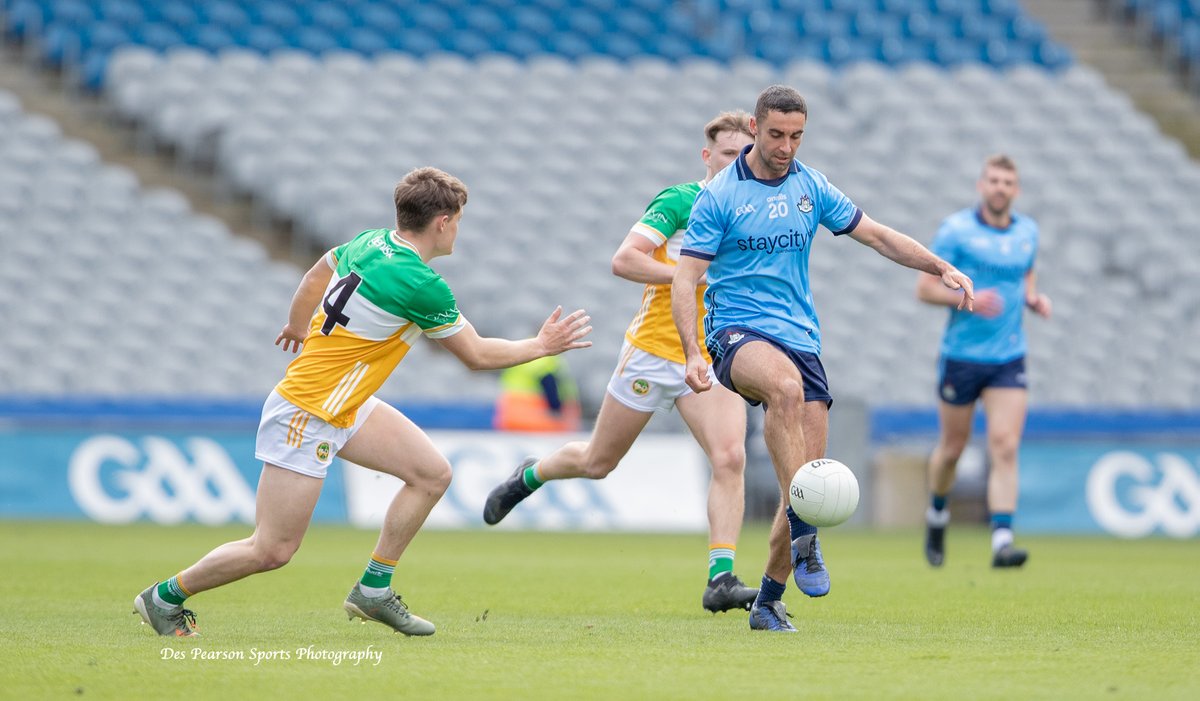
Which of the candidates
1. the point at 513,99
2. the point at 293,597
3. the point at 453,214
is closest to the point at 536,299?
the point at 513,99

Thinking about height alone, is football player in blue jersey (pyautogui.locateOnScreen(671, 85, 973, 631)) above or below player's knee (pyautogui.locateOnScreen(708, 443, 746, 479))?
above

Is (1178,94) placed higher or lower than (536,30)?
higher

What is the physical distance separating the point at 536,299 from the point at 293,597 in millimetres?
10910

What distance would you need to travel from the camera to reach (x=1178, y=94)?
81.1 feet

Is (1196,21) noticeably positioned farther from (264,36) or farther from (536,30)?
(264,36)

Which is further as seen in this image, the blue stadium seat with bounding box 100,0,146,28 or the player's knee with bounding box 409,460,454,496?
the blue stadium seat with bounding box 100,0,146,28

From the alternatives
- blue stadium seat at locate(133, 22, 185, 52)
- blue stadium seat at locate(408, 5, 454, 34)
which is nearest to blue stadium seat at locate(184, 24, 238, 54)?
blue stadium seat at locate(133, 22, 185, 52)

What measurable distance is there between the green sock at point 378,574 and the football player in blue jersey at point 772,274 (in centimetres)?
158

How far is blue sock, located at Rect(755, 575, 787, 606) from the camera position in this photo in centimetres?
730

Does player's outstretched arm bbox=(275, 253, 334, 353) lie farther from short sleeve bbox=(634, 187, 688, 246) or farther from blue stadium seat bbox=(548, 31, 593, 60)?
blue stadium seat bbox=(548, 31, 593, 60)

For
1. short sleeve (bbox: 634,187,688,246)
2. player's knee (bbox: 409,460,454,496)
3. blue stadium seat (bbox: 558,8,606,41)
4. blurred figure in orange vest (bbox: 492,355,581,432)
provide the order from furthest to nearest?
blue stadium seat (bbox: 558,8,606,41) < blurred figure in orange vest (bbox: 492,355,581,432) < short sleeve (bbox: 634,187,688,246) < player's knee (bbox: 409,460,454,496)

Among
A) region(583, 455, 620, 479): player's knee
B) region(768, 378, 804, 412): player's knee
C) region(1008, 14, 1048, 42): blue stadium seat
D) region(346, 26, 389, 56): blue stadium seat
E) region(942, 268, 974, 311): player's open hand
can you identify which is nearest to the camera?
region(768, 378, 804, 412): player's knee

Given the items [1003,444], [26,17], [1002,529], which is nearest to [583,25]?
[26,17]

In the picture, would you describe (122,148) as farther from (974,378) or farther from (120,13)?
(974,378)
